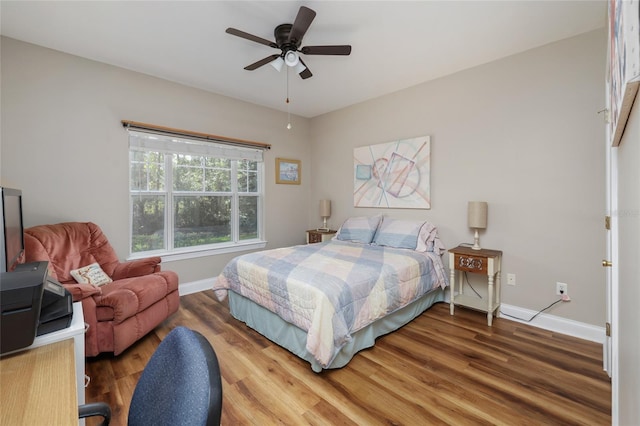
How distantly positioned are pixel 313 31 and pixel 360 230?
2301mm

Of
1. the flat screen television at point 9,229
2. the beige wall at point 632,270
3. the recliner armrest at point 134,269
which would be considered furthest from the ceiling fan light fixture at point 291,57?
the recliner armrest at point 134,269

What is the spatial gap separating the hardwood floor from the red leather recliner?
197mm

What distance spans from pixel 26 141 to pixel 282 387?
316 centimetres

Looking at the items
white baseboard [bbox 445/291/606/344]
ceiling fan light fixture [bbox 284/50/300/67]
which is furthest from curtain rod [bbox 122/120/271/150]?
white baseboard [bbox 445/291/606/344]

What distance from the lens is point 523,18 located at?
Result: 221cm

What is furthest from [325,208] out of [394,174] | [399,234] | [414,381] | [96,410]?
[96,410]

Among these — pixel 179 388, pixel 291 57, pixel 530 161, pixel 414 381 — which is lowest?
pixel 414 381

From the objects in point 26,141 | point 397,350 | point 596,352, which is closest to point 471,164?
point 596,352

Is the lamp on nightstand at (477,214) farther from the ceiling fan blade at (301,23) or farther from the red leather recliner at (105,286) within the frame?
the red leather recliner at (105,286)

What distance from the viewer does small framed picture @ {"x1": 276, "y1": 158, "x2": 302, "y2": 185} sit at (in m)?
4.46

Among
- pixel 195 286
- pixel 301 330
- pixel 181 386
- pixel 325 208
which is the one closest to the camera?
pixel 181 386

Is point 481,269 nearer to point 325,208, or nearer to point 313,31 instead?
point 325,208

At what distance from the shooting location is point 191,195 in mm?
3654

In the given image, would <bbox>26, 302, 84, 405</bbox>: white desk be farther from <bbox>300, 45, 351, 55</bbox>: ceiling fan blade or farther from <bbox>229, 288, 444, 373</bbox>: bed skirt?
<bbox>300, 45, 351, 55</bbox>: ceiling fan blade
